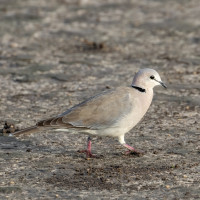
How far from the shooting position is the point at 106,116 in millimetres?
5895

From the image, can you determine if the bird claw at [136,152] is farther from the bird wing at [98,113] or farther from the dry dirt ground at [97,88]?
the bird wing at [98,113]

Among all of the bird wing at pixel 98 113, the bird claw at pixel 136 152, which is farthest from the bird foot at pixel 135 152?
the bird wing at pixel 98 113

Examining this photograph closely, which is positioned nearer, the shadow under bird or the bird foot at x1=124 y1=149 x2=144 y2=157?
the shadow under bird

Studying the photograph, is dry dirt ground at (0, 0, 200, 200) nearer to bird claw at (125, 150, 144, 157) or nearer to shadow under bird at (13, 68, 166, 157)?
bird claw at (125, 150, 144, 157)

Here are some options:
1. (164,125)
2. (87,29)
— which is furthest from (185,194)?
(87,29)

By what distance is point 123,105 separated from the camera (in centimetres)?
595

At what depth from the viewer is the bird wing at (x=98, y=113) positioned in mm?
5828

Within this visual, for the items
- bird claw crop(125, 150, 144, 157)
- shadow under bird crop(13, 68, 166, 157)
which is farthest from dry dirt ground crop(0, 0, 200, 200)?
shadow under bird crop(13, 68, 166, 157)

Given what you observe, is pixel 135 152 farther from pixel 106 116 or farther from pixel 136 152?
pixel 106 116

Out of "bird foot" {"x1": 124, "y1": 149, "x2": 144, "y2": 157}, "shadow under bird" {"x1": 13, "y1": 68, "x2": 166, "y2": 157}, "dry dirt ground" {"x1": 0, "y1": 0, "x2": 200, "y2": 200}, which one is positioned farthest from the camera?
"bird foot" {"x1": 124, "y1": 149, "x2": 144, "y2": 157}

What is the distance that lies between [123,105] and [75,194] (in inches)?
50.6

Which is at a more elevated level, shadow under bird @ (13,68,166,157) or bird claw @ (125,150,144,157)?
shadow under bird @ (13,68,166,157)

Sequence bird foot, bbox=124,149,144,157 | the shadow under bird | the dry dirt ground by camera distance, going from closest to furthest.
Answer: the dry dirt ground, the shadow under bird, bird foot, bbox=124,149,144,157

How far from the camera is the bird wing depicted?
5.83 meters
